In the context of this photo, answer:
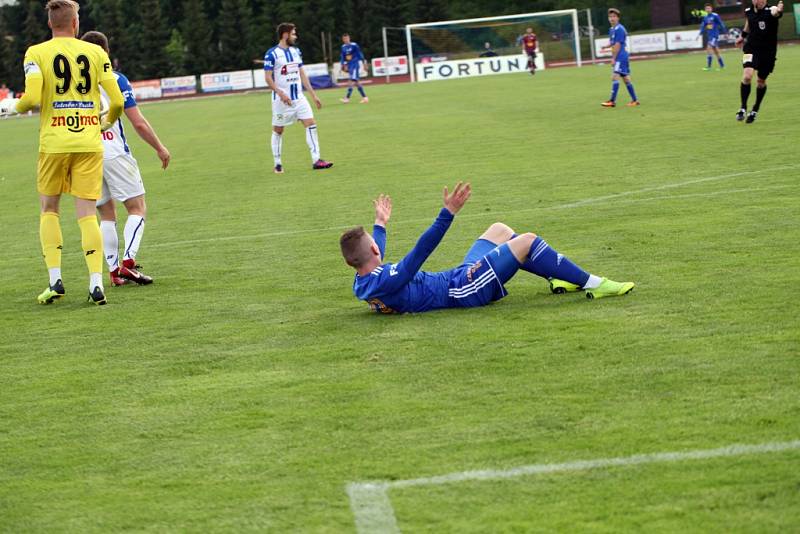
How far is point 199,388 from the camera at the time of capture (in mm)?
6047

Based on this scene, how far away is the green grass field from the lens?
423cm

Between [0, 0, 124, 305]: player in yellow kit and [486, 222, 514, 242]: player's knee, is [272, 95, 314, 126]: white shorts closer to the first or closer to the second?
[0, 0, 124, 305]: player in yellow kit

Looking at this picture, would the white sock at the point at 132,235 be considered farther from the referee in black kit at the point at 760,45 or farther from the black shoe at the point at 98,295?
the referee in black kit at the point at 760,45

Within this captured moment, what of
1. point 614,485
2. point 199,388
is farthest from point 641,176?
point 614,485

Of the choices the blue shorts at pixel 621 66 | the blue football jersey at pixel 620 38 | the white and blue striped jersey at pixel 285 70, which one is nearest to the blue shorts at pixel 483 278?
the white and blue striped jersey at pixel 285 70

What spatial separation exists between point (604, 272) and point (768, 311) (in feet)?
5.94

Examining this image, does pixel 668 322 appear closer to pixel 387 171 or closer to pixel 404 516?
pixel 404 516

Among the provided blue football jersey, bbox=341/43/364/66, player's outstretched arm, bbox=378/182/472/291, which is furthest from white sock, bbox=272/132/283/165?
blue football jersey, bbox=341/43/364/66

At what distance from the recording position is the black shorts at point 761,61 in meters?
20.0

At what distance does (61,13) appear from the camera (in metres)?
8.64

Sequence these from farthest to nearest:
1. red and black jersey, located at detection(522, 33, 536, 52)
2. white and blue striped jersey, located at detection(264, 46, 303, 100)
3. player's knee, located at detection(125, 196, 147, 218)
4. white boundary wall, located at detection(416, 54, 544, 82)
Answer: white boundary wall, located at detection(416, 54, 544, 82)
red and black jersey, located at detection(522, 33, 536, 52)
white and blue striped jersey, located at detection(264, 46, 303, 100)
player's knee, located at detection(125, 196, 147, 218)

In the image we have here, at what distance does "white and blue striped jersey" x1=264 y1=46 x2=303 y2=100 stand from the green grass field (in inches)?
228

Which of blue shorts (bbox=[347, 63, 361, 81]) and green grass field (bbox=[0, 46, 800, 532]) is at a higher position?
blue shorts (bbox=[347, 63, 361, 81])

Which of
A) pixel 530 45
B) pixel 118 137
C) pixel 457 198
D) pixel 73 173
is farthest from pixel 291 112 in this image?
pixel 530 45
